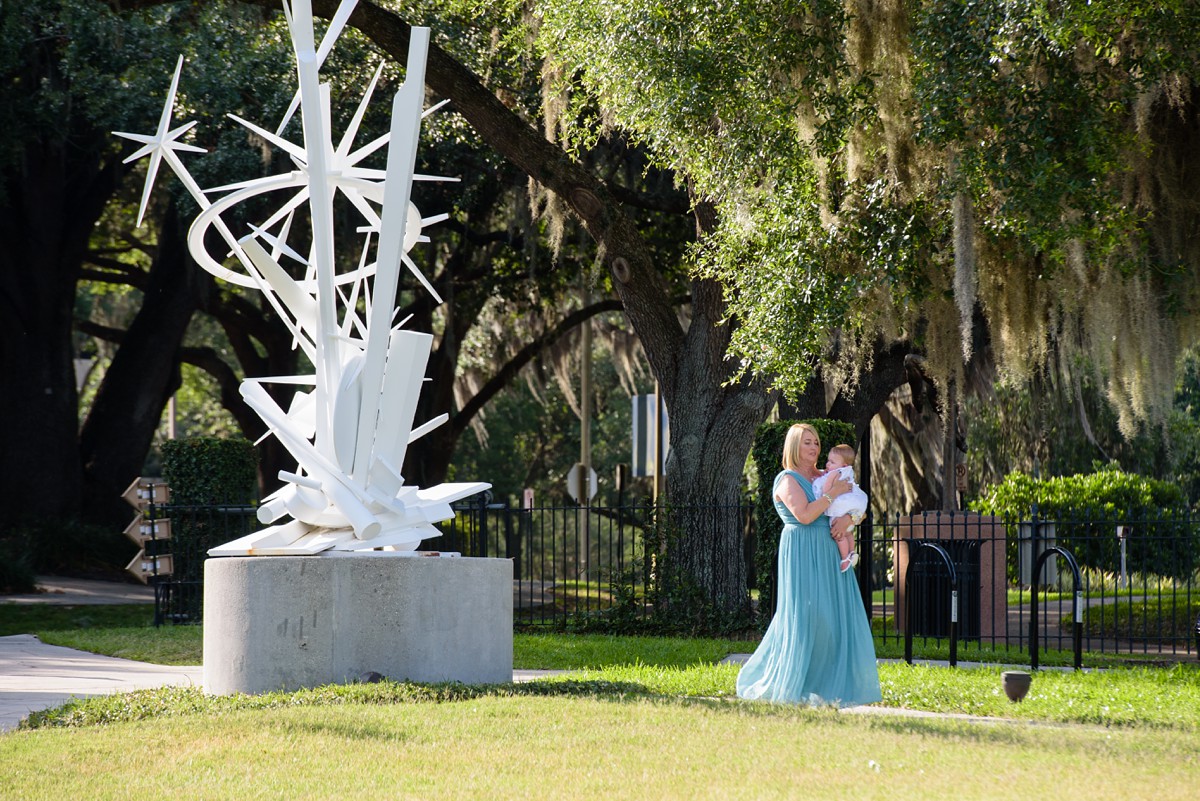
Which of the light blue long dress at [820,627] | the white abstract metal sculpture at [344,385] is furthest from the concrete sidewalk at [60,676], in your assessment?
the light blue long dress at [820,627]

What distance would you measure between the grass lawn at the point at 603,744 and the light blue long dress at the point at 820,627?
0.97 ft

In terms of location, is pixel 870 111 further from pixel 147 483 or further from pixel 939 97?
pixel 147 483

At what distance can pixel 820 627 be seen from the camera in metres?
7.85

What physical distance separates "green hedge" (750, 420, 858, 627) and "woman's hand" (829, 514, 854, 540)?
550 centimetres

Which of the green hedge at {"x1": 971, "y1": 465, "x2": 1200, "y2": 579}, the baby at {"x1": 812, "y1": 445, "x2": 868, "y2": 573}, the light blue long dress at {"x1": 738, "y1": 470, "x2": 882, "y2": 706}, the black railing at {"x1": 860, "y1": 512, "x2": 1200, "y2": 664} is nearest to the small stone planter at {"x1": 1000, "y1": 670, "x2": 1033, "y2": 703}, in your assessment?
the light blue long dress at {"x1": 738, "y1": 470, "x2": 882, "y2": 706}

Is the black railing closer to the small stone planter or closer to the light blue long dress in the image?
the small stone planter

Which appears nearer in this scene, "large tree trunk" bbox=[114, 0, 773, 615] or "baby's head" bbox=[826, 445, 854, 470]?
"baby's head" bbox=[826, 445, 854, 470]

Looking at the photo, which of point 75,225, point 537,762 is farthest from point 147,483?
point 537,762

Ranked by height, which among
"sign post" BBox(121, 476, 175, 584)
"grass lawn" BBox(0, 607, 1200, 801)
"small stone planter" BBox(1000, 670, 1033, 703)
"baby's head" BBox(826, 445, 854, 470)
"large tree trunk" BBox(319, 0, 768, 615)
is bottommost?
"grass lawn" BBox(0, 607, 1200, 801)

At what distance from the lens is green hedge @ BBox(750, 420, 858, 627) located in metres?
13.4

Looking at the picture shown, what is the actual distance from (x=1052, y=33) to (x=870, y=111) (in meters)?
2.21

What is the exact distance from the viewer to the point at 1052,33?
29.5 ft

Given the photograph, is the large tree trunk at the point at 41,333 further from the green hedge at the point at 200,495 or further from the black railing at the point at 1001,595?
the black railing at the point at 1001,595

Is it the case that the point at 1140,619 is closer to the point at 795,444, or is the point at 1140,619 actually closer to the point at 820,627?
the point at 820,627
